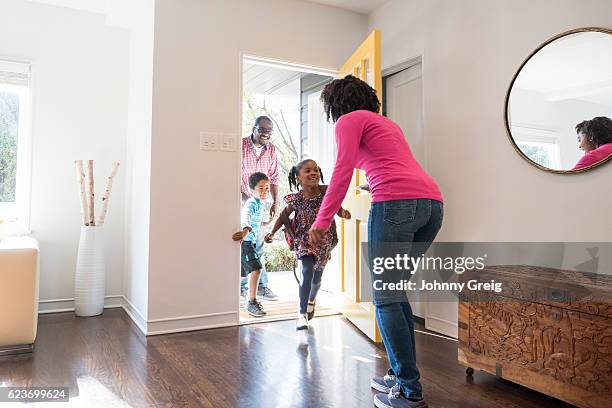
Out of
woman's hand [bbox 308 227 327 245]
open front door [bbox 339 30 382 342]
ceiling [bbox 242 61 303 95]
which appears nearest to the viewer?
woman's hand [bbox 308 227 327 245]

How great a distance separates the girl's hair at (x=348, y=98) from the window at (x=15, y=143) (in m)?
2.59

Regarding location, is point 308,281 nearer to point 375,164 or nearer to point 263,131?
point 375,164

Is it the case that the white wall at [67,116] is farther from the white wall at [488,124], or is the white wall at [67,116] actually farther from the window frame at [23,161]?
the white wall at [488,124]

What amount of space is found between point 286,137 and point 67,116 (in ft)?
11.1

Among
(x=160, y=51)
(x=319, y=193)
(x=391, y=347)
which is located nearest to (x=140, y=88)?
(x=160, y=51)

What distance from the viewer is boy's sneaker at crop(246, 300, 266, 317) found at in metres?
3.20

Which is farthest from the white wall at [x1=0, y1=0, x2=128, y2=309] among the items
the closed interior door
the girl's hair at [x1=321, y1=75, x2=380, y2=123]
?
the girl's hair at [x1=321, y1=75, x2=380, y2=123]

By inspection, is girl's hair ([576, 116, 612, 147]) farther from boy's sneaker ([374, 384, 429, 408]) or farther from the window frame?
the window frame

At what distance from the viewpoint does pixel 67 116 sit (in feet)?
11.0

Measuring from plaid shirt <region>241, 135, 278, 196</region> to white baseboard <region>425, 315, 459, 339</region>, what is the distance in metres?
→ 1.74

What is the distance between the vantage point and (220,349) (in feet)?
8.04

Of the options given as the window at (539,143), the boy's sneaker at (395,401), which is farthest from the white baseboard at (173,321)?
the window at (539,143)

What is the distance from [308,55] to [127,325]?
2.33 metres

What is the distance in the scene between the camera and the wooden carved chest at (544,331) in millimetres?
1569
